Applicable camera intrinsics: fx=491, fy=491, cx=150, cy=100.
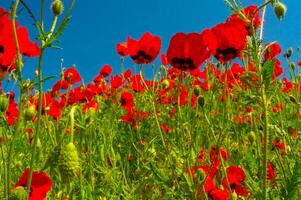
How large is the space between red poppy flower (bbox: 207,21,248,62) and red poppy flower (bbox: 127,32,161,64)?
0.66 meters

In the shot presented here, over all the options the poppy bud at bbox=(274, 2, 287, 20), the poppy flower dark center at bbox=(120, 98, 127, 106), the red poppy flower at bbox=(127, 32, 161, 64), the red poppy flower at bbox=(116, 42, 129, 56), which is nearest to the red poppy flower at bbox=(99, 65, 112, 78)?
the red poppy flower at bbox=(116, 42, 129, 56)

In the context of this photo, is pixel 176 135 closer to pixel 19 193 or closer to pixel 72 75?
pixel 72 75

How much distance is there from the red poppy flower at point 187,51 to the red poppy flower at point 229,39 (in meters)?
0.07

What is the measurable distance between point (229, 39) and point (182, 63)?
306 millimetres

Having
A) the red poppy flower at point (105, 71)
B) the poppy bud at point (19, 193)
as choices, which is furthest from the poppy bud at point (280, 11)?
the red poppy flower at point (105, 71)

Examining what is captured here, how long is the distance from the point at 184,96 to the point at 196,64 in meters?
1.07

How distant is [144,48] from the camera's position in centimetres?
286

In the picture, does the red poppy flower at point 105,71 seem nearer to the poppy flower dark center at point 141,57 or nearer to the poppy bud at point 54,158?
the poppy flower dark center at point 141,57

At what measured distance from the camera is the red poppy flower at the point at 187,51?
224 centimetres

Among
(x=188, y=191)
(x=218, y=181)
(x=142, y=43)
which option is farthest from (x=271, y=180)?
(x=142, y=43)

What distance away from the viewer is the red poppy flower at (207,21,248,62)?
1979 millimetres

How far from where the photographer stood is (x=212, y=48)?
213cm

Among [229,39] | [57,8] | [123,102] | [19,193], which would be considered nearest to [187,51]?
[229,39]

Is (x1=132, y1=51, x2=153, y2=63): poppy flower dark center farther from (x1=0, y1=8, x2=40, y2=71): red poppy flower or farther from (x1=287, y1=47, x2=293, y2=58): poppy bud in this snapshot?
(x1=287, y1=47, x2=293, y2=58): poppy bud
